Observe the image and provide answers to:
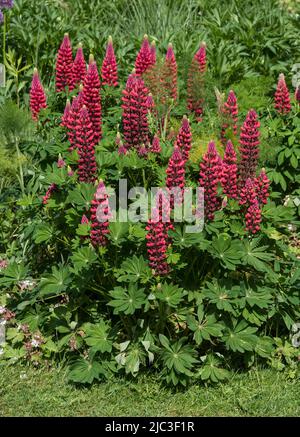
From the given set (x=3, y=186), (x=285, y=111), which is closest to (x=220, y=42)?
(x=285, y=111)

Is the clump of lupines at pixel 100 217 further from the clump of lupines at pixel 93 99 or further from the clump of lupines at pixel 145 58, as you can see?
the clump of lupines at pixel 145 58

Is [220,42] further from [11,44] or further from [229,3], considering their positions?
[11,44]

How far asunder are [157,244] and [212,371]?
0.87 m

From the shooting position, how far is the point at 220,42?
7.16m

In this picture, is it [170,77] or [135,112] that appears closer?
[135,112]

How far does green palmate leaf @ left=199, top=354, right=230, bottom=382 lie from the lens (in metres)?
4.23

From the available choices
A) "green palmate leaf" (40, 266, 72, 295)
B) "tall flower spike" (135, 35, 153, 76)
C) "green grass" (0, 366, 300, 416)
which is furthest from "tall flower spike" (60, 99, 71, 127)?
"green grass" (0, 366, 300, 416)

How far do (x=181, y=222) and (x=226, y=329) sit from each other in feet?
2.27

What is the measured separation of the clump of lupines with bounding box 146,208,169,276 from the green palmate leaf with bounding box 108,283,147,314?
152mm

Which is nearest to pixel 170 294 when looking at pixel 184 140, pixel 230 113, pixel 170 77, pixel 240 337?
pixel 240 337

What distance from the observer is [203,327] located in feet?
13.7

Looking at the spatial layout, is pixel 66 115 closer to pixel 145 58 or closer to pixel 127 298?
pixel 145 58

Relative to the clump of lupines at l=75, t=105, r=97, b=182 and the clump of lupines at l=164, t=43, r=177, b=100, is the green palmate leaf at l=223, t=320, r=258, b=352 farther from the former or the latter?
the clump of lupines at l=164, t=43, r=177, b=100

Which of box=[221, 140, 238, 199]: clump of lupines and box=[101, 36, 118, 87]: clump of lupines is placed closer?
box=[221, 140, 238, 199]: clump of lupines
